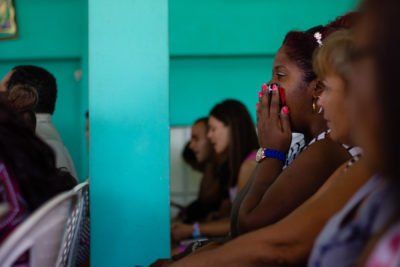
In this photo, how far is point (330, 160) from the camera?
7.11 feet

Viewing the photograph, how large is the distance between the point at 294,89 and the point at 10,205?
3.60 ft

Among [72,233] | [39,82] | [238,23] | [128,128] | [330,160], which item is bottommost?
[72,233]

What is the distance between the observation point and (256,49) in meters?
5.81

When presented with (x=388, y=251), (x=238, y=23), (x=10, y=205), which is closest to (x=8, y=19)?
(x=238, y=23)

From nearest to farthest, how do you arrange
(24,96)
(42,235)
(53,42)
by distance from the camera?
(42,235), (24,96), (53,42)

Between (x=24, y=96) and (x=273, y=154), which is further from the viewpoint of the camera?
(x=24, y=96)

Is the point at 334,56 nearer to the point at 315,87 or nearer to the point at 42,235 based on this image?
the point at 315,87

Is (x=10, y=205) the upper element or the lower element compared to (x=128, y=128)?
lower

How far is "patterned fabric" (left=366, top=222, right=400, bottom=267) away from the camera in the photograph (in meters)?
1.22

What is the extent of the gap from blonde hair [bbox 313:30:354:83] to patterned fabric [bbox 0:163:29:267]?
89 cm

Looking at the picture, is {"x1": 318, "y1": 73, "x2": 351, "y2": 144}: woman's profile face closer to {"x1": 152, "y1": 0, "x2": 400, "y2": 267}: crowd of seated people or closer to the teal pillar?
{"x1": 152, "y1": 0, "x2": 400, "y2": 267}: crowd of seated people

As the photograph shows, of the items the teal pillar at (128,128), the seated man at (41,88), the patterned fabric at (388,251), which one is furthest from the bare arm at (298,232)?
the seated man at (41,88)

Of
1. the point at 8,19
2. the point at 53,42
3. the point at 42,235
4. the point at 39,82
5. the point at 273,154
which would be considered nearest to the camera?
the point at 42,235

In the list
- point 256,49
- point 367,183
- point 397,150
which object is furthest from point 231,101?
point 397,150
